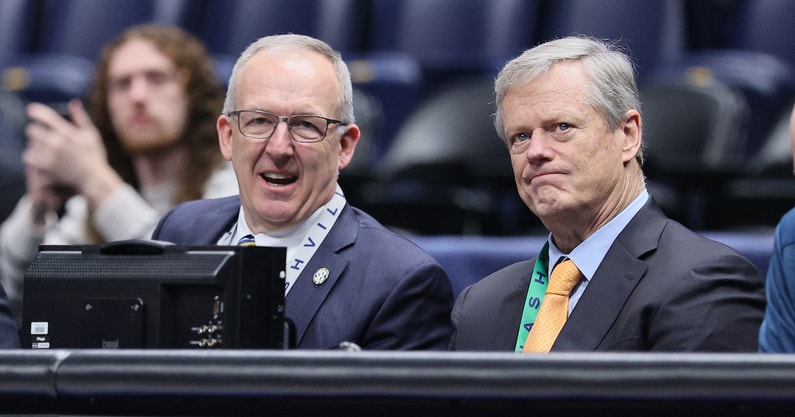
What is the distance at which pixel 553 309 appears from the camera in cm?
183

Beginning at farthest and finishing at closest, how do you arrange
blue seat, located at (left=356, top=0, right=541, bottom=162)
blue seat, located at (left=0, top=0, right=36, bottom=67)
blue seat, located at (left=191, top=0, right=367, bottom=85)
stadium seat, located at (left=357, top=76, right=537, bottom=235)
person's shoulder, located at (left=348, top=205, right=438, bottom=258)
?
blue seat, located at (left=0, top=0, right=36, bottom=67), blue seat, located at (left=191, top=0, right=367, bottom=85), blue seat, located at (left=356, top=0, right=541, bottom=162), stadium seat, located at (left=357, top=76, right=537, bottom=235), person's shoulder, located at (left=348, top=205, right=438, bottom=258)

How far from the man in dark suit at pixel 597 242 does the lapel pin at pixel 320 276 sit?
249 mm

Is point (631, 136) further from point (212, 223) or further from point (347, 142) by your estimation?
point (212, 223)

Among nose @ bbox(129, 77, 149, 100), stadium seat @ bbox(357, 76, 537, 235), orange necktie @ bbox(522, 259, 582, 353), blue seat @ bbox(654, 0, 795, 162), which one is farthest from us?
blue seat @ bbox(654, 0, 795, 162)

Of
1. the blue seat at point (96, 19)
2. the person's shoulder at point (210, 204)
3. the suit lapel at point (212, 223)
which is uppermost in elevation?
the blue seat at point (96, 19)

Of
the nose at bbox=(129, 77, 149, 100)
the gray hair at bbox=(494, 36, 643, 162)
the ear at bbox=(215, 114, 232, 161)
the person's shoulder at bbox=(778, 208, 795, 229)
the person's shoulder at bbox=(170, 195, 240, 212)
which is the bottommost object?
the person's shoulder at bbox=(170, 195, 240, 212)

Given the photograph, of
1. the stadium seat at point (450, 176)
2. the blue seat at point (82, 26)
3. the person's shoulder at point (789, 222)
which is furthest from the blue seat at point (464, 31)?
the person's shoulder at point (789, 222)

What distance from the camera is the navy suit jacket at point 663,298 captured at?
5.47 ft

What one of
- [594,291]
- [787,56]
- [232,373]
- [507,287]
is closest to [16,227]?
[507,287]

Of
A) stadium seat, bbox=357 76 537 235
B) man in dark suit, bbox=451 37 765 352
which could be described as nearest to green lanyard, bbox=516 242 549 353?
man in dark suit, bbox=451 37 765 352

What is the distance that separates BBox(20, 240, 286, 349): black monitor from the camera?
59.1 inches

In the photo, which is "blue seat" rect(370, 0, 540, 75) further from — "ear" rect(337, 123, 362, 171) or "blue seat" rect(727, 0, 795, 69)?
"ear" rect(337, 123, 362, 171)

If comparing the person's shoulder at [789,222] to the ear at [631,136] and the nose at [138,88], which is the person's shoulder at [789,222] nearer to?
the ear at [631,136]

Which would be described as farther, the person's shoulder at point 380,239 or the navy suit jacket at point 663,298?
the person's shoulder at point 380,239
